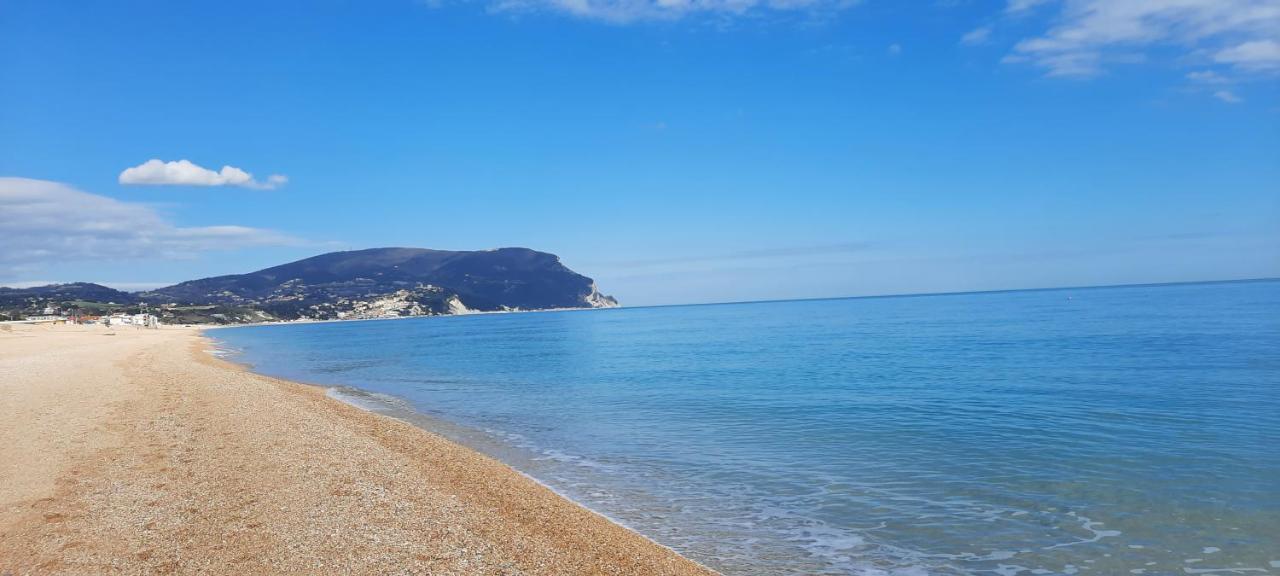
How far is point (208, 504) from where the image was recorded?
10406 mm

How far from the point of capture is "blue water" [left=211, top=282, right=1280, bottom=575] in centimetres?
996

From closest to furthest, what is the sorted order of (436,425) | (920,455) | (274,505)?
(274,505) < (920,455) < (436,425)

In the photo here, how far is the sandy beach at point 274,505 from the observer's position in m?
8.32

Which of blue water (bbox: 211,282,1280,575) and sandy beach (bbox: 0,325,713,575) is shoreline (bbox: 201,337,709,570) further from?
sandy beach (bbox: 0,325,713,575)

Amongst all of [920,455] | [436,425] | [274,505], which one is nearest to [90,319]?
[436,425]

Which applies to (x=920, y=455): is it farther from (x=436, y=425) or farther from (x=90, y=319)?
(x=90, y=319)

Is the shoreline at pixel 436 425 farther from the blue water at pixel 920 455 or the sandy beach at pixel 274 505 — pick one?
the sandy beach at pixel 274 505

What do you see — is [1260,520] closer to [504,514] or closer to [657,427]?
[504,514]

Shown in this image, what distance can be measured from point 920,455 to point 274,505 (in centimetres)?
1344

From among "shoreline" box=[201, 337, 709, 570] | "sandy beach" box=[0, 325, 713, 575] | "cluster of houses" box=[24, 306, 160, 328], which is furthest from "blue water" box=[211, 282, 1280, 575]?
"cluster of houses" box=[24, 306, 160, 328]

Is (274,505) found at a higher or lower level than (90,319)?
lower

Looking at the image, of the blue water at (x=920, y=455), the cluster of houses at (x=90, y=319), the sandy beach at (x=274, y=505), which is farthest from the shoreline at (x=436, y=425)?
the cluster of houses at (x=90, y=319)

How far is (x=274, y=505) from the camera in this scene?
10.4 m

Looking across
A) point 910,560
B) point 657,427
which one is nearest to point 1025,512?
point 910,560
